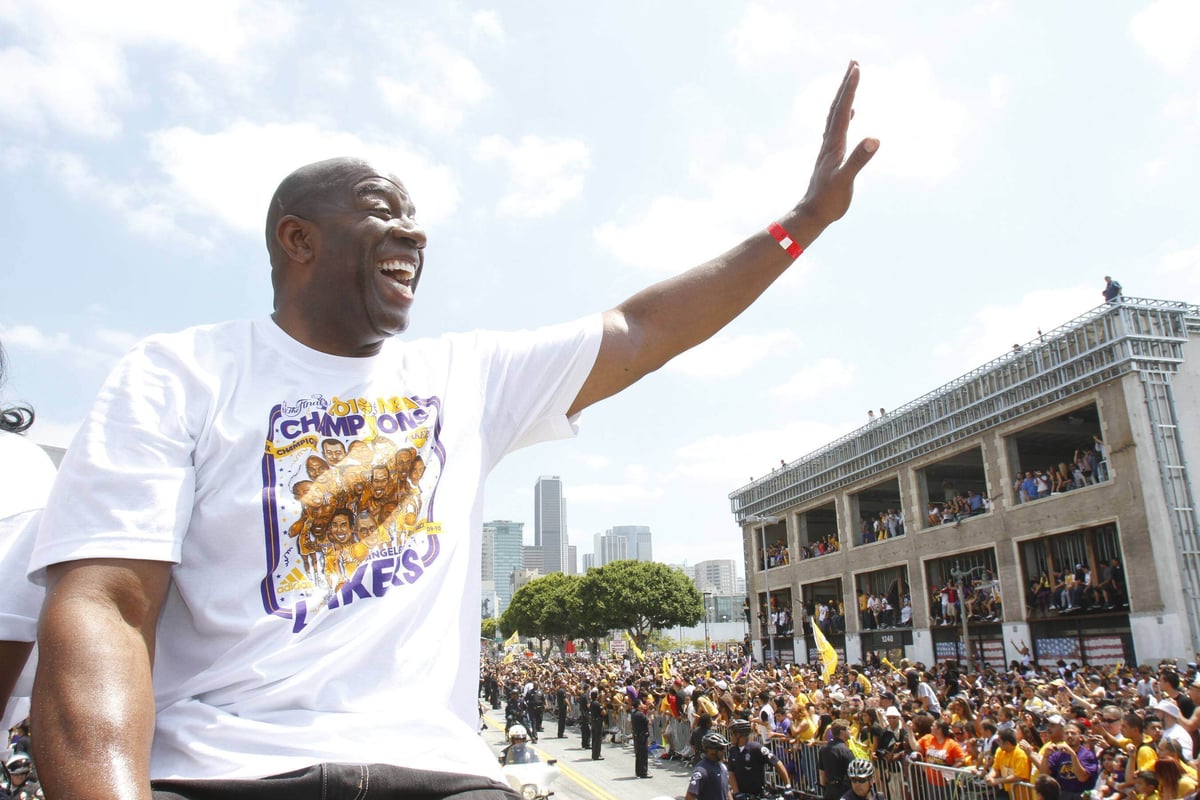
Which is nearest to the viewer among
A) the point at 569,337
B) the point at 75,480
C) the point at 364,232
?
the point at 75,480

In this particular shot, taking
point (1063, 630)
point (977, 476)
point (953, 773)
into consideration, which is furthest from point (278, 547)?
point (977, 476)

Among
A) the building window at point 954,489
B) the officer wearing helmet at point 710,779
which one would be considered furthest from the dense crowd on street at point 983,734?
the building window at point 954,489

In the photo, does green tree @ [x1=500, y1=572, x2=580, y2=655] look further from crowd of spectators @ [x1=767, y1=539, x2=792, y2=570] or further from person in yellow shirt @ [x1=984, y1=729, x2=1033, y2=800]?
person in yellow shirt @ [x1=984, y1=729, x2=1033, y2=800]

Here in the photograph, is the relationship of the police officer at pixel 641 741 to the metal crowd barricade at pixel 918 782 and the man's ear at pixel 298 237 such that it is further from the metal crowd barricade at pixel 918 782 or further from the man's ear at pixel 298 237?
the man's ear at pixel 298 237

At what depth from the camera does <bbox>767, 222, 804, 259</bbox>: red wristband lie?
7.47 ft

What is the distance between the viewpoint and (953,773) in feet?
36.5

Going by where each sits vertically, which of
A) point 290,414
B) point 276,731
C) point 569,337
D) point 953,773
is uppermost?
point 569,337

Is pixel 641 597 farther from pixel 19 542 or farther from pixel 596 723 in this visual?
pixel 19 542

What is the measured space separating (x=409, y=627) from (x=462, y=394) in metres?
0.53

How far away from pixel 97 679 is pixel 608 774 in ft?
65.9

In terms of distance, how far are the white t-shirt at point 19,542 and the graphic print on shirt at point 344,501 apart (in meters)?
0.40

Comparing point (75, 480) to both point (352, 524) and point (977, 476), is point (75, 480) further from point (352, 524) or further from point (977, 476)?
point (977, 476)

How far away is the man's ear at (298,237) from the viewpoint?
6.19 feet

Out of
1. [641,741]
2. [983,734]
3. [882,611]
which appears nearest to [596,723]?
[641,741]
